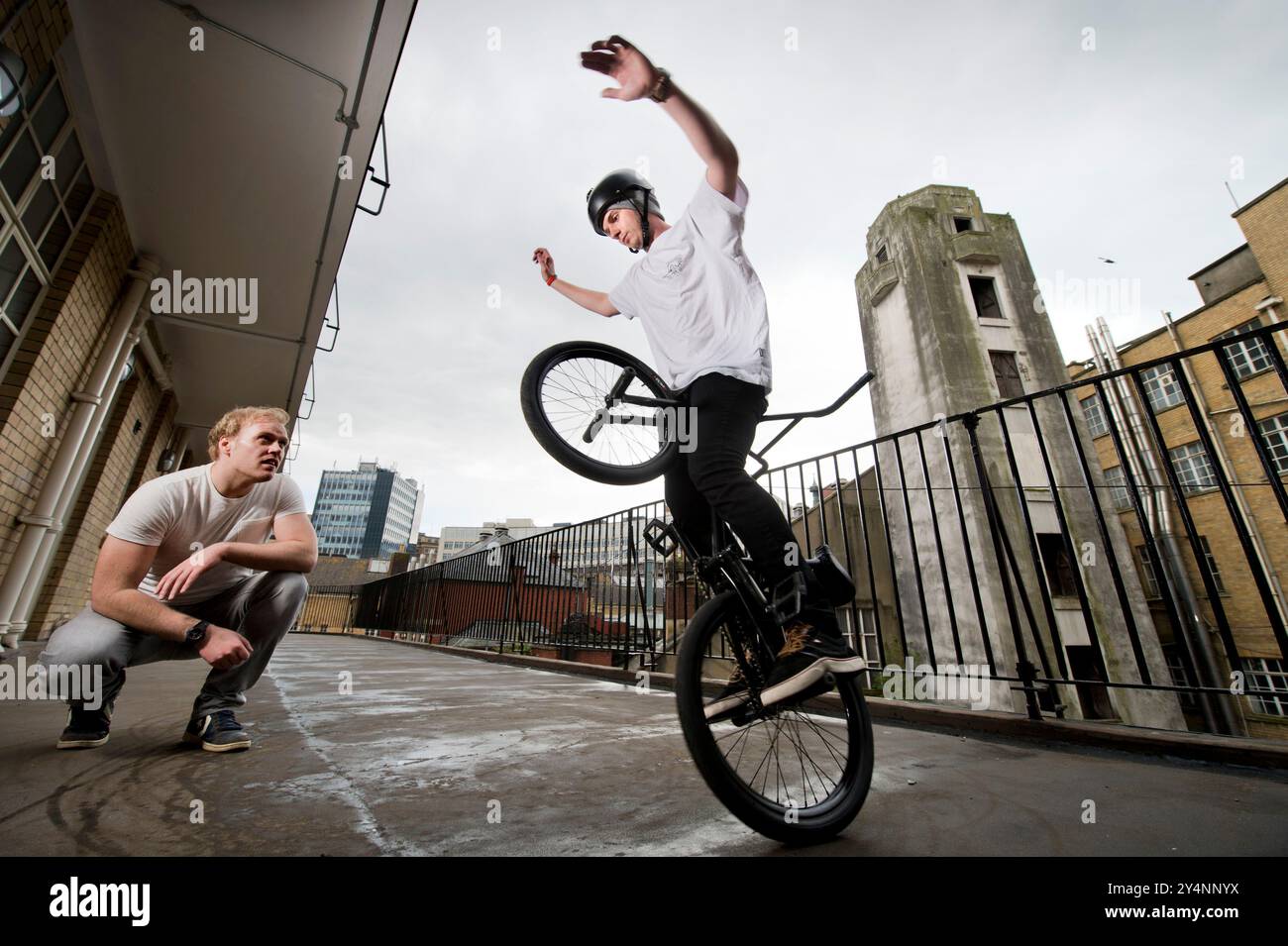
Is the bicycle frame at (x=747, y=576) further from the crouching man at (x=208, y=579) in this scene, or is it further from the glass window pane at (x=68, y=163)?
the glass window pane at (x=68, y=163)

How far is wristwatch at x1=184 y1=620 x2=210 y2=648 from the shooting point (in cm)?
165

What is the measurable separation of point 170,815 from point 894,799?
1.89 metres

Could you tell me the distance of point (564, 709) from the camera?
2.96m

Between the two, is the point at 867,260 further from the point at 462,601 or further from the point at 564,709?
the point at 564,709

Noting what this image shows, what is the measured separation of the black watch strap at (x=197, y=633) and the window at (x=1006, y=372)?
20.6 metres

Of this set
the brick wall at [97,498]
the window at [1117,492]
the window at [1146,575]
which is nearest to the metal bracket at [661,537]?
the brick wall at [97,498]

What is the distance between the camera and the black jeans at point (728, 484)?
149cm

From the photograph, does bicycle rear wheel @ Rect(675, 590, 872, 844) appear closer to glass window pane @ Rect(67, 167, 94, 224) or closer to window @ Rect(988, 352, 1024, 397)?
glass window pane @ Rect(67, 167, 94, 224)

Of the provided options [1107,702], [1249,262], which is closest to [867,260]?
[1249,262]

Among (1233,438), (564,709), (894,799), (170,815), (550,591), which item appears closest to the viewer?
(170,815)

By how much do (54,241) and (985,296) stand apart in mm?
23457

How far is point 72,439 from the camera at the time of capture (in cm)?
462

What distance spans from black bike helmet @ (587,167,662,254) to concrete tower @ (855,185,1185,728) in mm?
12169

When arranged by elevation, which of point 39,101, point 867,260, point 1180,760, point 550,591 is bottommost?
point 1180,760
